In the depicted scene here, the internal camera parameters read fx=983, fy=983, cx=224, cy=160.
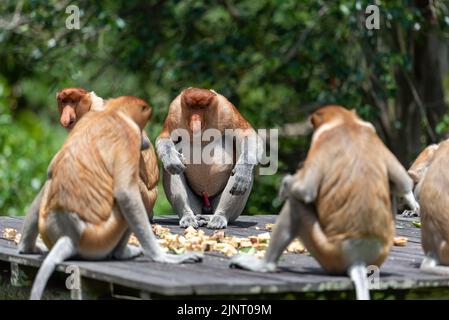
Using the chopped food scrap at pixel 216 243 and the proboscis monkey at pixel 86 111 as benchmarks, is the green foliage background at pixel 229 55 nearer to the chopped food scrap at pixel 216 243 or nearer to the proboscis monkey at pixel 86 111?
the proboscis monkey at pixel 86 111

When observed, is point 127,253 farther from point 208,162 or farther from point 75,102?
point 208,162

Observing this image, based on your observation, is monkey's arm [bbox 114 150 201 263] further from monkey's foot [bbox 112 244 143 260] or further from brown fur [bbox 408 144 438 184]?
brown fur [bbox 408 144 438 184]

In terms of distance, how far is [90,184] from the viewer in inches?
176

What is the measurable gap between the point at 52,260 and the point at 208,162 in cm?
225

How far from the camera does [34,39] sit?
33.8 ft

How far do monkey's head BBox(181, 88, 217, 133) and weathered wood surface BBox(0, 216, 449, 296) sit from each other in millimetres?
1419

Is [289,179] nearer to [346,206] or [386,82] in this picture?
[346,206]

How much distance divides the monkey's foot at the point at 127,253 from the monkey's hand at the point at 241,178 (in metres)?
1.60

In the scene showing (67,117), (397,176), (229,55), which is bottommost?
(397,176)

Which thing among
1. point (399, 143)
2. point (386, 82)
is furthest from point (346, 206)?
point (399, 143)

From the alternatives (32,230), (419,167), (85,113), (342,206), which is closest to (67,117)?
(85,113)

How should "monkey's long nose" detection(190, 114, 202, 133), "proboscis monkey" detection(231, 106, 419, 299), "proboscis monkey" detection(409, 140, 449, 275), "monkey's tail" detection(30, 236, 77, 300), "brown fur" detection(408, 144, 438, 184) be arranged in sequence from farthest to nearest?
"brown fur" detection(408, 144, 438, 184) < "monkey's long nose" detection(190, 114, 202, 133) < "proboscis monkey" detection(409, 140, 449, 275) < "monkey's tail" detection(30, 236, 77, 300) < "proboscis monkey" detection(231, 106, 419, 299)

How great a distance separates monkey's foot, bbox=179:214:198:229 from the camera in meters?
6.24

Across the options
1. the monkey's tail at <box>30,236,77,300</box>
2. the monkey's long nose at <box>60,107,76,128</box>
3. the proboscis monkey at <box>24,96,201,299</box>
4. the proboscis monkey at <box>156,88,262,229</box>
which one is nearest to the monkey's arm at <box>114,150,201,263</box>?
the proboscis monkey at <box>24,96,201,299</box>
